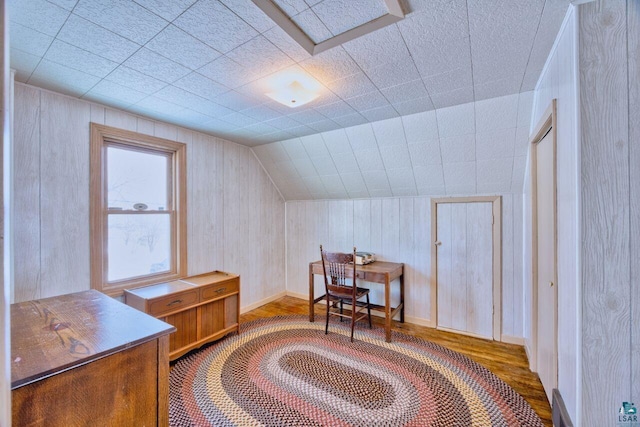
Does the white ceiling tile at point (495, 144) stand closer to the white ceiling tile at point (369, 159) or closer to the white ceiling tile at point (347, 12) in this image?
the white ceiling tile at point (369, 159)

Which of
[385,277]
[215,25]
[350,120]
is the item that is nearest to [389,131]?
[350,120]

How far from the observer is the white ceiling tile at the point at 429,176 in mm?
2928

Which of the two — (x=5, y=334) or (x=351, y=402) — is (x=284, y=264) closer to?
(x=351, y=402)

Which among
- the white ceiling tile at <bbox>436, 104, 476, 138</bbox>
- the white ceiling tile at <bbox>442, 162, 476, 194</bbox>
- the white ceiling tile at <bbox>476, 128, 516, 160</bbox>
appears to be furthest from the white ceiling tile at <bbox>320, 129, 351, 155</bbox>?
the white ceiling tile at <bbox>476, 128, 516, 160</bbox>

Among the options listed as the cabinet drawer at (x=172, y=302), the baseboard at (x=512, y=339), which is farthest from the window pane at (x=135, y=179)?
the baseboard at (x=512, y=339)

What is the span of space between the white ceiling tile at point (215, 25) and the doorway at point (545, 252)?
177 centimetres

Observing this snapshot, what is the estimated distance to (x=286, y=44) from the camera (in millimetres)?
1521

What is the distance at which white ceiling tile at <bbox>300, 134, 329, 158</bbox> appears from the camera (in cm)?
323

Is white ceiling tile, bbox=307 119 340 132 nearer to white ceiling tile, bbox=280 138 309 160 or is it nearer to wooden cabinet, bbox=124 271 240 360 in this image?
white ceiling tile, bbox=280 138 309 160

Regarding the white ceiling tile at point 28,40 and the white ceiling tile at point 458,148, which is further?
the white ceiling tile at point 458,148

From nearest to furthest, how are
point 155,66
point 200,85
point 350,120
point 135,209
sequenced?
1. point 155,66
2. point 200,85
3. point 135,209
4. point 350,120

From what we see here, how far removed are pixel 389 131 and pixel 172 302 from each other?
2631 millimetres

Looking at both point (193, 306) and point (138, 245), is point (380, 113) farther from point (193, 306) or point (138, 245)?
point (138, 245)

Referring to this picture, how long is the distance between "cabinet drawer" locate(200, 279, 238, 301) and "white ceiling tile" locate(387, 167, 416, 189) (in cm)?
214
